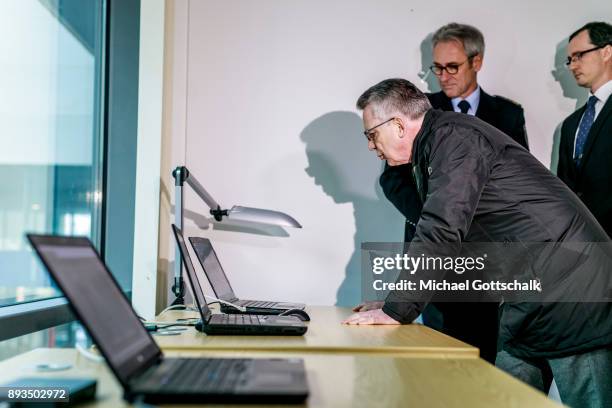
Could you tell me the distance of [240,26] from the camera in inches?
115

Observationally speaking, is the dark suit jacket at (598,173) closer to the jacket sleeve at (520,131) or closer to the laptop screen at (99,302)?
the jacket sleeve at (520,131)

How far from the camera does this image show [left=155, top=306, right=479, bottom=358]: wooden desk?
1.33m

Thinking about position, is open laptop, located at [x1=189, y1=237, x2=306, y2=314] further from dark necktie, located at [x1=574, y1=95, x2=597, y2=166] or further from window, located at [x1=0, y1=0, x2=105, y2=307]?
dark necktie, located at [x1=574, y1=95, x2=597, y2=166]

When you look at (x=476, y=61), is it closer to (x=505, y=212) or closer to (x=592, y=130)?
(x=592, y=130)

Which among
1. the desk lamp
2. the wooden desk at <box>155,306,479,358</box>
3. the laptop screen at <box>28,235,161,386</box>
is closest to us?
the laptop screen at <box>28,235,161,386</box>

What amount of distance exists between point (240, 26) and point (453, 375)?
7.42ft

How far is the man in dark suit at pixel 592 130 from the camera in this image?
2.58 metres

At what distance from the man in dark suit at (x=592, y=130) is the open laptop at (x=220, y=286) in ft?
4.57

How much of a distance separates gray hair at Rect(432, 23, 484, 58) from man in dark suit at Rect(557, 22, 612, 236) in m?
0.42

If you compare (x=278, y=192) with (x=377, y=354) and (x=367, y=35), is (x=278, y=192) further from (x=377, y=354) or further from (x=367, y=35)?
(x=377, y=354)

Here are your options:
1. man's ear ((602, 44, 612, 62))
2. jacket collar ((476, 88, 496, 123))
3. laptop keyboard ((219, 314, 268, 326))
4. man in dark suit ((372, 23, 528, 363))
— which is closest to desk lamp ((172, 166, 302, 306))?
man in dark suit ((372, 23, 528, 363))

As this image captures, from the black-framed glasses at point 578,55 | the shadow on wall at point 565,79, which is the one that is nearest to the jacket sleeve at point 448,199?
the black-framed glasses at point 578,55

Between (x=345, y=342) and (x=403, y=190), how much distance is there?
1.26 meters

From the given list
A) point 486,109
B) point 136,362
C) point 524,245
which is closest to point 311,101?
point 486,109
